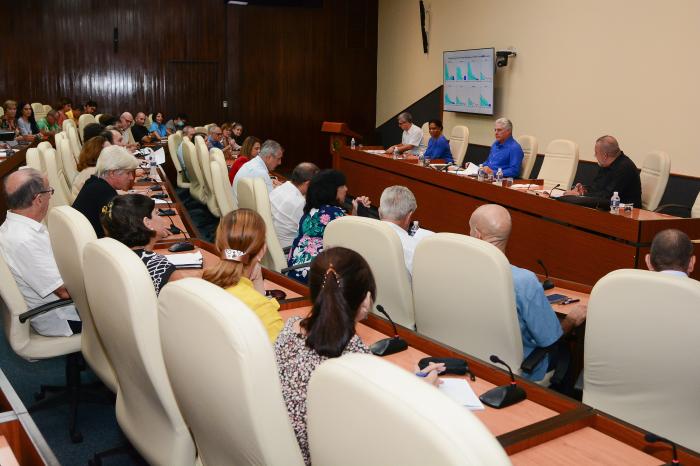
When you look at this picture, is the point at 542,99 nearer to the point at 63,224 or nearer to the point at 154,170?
the point at 154,170

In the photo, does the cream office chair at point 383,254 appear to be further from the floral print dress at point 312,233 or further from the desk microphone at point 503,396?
the desk microphone at point 503,396

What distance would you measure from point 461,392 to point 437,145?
22.9 feet

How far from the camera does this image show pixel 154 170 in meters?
6.39

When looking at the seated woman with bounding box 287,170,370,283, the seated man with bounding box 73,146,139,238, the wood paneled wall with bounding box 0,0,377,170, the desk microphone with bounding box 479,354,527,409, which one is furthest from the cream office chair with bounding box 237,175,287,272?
the wood paneled wall with bounding box 0,0,377,170

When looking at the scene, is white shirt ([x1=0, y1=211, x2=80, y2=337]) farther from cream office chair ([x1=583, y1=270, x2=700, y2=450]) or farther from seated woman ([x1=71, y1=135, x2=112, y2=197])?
cream office chair ([x1=583, y1=270, x2=700, y2=450])

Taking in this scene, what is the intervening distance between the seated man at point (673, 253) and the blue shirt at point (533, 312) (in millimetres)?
474

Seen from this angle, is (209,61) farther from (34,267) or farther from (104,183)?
(34,267)

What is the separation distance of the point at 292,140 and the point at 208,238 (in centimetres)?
655

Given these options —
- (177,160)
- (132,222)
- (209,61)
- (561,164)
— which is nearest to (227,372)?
(132,222)

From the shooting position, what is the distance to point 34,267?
10.2 ft

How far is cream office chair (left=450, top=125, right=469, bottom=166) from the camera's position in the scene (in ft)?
28.8

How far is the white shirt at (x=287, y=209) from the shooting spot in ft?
16.2

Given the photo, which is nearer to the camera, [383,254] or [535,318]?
[535,318]

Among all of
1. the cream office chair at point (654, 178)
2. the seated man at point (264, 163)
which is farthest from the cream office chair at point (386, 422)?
the cream office chair at point (654, 178)
